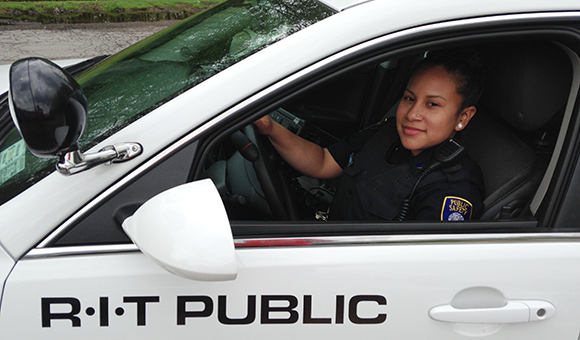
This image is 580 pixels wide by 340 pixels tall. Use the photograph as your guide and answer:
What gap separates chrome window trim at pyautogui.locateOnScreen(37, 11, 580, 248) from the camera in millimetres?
1139

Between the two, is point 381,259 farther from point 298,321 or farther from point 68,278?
point 68,278

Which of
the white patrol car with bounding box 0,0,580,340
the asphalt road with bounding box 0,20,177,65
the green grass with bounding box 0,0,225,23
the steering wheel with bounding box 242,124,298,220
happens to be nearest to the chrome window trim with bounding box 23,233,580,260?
the white patrol car with bounding box 0,0,580,340

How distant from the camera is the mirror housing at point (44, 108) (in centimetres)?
100

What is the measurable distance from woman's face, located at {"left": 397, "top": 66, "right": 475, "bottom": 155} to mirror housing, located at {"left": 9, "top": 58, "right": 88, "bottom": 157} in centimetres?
102

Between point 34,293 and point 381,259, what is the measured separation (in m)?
0.75

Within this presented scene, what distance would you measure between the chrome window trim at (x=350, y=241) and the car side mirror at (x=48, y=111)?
181mm

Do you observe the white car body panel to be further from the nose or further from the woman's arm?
the woman's arm

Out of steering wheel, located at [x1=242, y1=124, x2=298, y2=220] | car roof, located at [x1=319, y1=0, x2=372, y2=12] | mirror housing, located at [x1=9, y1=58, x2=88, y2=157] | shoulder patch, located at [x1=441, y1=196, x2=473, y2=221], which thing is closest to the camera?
mirror housing, located at [x1=9, y1=58, x2=88, y2=157]

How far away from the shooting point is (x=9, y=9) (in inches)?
315

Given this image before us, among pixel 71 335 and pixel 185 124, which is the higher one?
pixel 185 124

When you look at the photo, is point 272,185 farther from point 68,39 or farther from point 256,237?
point 68,39

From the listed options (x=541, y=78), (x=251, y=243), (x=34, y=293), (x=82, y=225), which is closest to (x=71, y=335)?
(x=34, y=293)

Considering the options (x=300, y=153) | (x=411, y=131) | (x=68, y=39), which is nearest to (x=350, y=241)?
(x=411, y=131)

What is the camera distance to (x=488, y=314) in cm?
→ 117
